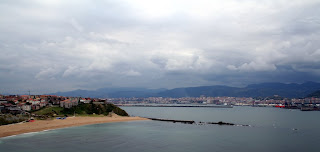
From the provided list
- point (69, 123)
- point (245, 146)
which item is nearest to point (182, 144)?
point (245, 146)

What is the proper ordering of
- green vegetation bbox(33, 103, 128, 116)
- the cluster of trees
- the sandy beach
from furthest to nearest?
the cluster of trees < green vegetation bbox(33, 103, 128, 116) < the sandy beach

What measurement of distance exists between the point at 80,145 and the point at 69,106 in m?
49.9

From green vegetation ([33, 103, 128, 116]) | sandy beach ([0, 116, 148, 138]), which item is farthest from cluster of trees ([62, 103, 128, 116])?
sandy beach ([0, 116, 148, 138])

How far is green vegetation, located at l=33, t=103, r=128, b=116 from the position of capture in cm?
7736

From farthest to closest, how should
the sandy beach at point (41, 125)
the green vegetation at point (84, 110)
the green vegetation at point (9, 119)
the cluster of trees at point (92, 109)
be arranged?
the cluster of trees at point (92, 109) → the green vegetation at point (84, 110) → the green vegetation at point (9, 119) → the sandy beach at point (41, 125)

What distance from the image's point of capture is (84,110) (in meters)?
86.2

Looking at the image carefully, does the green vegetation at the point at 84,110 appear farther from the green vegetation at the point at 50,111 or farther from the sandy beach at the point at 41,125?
the sandy beach at the point at 41,125

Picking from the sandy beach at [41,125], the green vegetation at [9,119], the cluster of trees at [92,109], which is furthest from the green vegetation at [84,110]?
the green vegetation at [9,119]

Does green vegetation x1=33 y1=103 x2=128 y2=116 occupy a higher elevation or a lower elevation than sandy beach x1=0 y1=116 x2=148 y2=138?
higher

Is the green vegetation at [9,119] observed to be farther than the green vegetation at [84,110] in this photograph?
No

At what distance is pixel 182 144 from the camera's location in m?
42.1

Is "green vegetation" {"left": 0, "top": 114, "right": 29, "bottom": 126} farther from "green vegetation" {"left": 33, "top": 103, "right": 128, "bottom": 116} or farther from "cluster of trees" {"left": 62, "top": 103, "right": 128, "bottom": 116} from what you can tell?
"cluster of trees" {"left": 62, "top": 103, "right": 128, "bottom": 116}

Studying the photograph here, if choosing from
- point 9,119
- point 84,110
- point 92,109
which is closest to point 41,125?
point 9,119

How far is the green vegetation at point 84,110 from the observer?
254 feet
